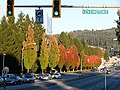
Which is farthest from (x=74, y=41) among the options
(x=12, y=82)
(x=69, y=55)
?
(x=12, y=82)

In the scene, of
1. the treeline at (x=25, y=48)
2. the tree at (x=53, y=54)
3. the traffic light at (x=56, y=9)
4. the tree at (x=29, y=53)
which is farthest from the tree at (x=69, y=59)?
the traffic light at (x=56, y=9)

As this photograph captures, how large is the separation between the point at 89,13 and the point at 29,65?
2573 inches

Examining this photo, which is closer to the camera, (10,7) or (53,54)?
(10,7)

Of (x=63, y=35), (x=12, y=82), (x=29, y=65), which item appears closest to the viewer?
→ (x=12, y=82)

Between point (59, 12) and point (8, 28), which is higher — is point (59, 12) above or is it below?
below

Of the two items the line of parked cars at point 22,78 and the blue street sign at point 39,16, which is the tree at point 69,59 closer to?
the line of parked cars at point 22,78

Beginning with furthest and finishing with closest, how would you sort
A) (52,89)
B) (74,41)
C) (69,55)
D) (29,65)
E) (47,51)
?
(74,41) < (69,55) < (47,51) < (29,65) < (52,89)

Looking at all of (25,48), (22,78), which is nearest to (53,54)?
(25,48)

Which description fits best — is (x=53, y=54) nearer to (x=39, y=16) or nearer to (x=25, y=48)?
(x=25, y=48)

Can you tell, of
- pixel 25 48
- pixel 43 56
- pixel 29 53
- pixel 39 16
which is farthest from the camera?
pixel 43 56

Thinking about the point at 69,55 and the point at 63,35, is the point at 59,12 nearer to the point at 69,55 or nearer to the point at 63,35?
the point at 69,55

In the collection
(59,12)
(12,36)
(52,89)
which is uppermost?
(12,36)

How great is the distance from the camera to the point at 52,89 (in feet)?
153

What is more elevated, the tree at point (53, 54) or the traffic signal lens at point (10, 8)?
the tree at point (53, 54)
